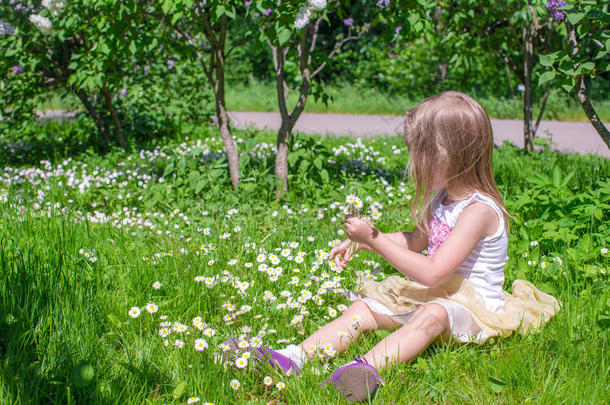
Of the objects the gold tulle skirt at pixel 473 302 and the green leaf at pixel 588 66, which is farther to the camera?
the green leaf at pixel 588 66

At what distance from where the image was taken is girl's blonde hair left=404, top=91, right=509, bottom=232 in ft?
6.54

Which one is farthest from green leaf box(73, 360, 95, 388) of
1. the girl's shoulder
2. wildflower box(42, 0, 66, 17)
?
Answer: wildflower box(42, 0, 66, 17)

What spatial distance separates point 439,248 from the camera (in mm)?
→ 1941

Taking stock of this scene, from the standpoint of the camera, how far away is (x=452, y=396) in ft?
5.79

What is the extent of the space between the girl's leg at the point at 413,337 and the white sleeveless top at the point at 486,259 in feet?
0.83

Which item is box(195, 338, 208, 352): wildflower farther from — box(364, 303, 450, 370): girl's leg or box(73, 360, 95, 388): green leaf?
box(364, 303, 450, 370): girl's leg

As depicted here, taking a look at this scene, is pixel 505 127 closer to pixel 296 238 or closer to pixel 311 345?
pixel 296 238

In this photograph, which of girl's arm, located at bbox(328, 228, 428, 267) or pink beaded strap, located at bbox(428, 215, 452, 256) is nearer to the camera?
pink beaded strap, located at bbox(428, 215, 452, 256)

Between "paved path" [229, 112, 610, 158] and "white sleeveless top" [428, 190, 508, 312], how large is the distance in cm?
429

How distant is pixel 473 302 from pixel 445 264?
0.82 ft

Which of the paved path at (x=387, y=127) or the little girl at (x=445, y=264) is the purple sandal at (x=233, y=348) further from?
the paved path at (x=387, y=127)

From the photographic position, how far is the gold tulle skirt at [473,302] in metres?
2.01

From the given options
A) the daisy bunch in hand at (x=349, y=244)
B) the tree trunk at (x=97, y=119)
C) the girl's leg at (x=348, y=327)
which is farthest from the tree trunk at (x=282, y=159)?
the tree trunk at (x=97, y=119)

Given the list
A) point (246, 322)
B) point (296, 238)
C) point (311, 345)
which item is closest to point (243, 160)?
point (296, 238)
